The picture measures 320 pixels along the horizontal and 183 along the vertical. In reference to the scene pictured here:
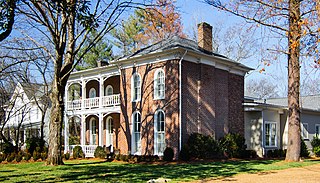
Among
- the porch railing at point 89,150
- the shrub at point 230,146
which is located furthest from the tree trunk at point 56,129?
the shrub at point 230,146

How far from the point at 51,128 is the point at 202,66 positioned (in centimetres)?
993

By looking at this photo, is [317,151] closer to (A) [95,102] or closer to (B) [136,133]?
(B) [136,133]

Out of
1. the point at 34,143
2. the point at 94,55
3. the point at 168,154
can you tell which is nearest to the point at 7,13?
the point at 168,154

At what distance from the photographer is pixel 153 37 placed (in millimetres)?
41062

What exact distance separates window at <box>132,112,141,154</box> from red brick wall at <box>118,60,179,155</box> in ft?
0.93

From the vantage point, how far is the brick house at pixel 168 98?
2219 centimetres

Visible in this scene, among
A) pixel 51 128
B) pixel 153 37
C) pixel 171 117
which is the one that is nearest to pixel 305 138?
pixel 171 117

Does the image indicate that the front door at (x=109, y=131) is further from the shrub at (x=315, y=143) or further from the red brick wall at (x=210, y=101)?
the shrub at (x=315, y=143)

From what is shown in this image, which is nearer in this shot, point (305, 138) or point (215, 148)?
point (215, 148)

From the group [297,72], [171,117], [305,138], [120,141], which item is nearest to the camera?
[297,72]

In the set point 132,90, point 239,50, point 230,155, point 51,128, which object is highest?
Answer: point 239,50

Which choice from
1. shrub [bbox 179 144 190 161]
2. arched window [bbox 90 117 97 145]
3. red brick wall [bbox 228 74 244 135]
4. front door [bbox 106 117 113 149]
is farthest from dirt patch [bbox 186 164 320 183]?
arched window [bbox 90 117 97 145]

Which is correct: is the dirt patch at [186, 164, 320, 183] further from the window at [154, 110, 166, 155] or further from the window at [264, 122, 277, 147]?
the window at [264, 122, 277, 147]

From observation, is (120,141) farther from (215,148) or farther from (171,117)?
(215,148)
